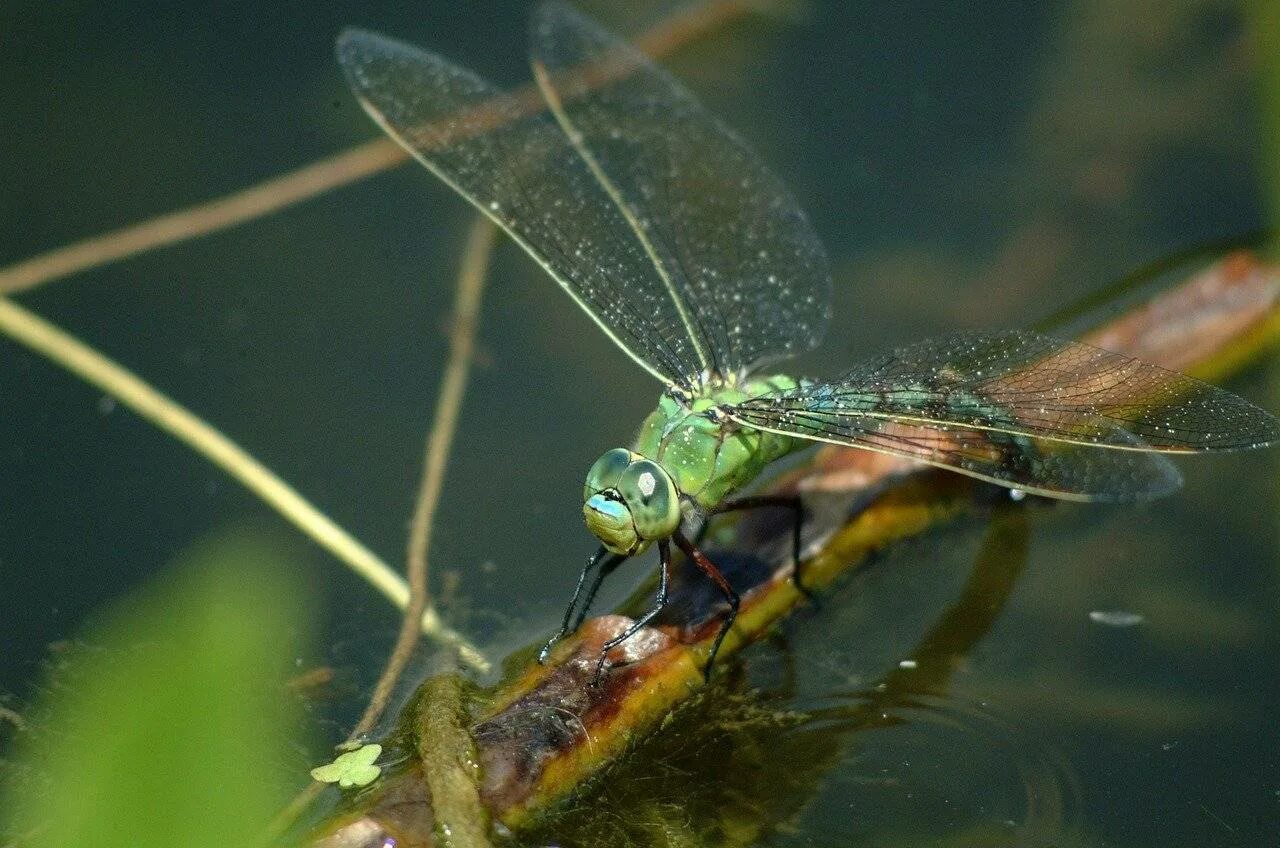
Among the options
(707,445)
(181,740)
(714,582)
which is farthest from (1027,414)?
(181,740)

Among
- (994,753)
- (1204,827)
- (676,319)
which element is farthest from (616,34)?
(1204,827)

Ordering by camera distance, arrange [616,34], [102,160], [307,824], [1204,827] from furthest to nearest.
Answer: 1. [616,34]
2. [102,160]
3. [1204,827]
4. [307,824]

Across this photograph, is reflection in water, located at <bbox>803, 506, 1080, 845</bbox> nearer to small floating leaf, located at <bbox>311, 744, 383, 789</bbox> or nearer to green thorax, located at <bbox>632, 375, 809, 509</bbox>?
green thorax, located at <bbox>632, 375, 809, 509</bbox>

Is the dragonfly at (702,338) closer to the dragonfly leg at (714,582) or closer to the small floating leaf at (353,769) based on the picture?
the dragonfly leg at (714,582)

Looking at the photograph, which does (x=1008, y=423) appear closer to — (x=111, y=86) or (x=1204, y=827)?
(x=1204, y=827)

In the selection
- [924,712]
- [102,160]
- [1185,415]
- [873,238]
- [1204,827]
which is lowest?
[1204,827]

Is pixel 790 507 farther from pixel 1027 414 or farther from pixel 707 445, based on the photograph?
pixel 1027 414
